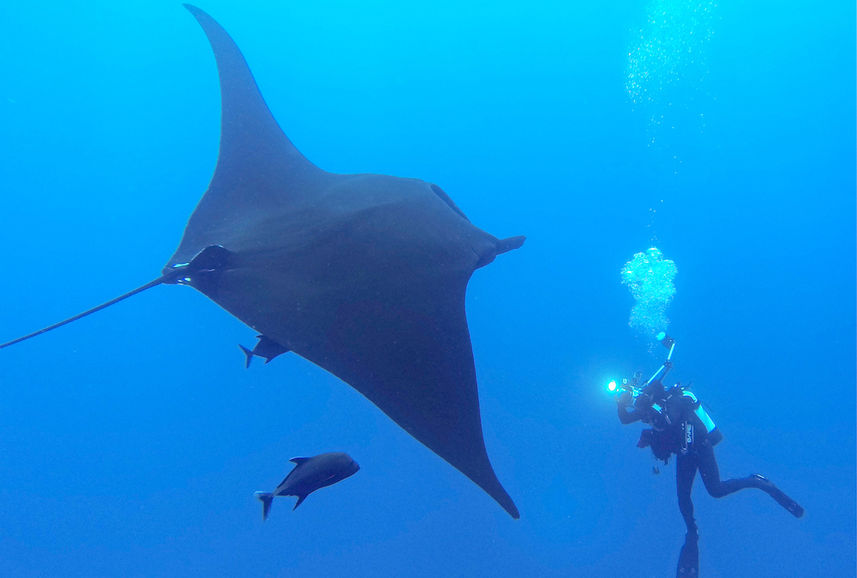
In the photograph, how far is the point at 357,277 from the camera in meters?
3.12

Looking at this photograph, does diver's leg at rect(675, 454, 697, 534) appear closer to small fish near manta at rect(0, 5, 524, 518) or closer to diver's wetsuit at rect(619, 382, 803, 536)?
diver's wetsuit at rect(619, 382, 803, 536)

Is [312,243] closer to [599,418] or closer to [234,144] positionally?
[234,144]

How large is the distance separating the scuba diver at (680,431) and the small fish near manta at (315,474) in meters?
4.99

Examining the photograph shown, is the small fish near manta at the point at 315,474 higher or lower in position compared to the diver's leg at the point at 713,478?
lower

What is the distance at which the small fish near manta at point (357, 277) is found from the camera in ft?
8.48

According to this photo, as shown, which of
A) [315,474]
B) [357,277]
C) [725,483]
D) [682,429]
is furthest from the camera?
[725,483]

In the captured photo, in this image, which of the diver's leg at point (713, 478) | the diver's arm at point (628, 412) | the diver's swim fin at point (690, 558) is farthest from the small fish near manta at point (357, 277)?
the diver's swim fin at point (690, 558)

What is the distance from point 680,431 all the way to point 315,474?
5.78m

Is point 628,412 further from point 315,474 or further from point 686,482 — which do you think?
point 315,474

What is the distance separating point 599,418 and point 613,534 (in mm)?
3422

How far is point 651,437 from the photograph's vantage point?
7.47m

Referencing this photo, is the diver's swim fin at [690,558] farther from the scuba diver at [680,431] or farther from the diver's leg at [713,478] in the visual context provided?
the diver's leg at [713,478]

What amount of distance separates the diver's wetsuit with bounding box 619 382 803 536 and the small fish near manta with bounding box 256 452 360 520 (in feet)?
16.4

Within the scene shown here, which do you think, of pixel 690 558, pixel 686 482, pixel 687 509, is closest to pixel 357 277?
pixel 686 482
